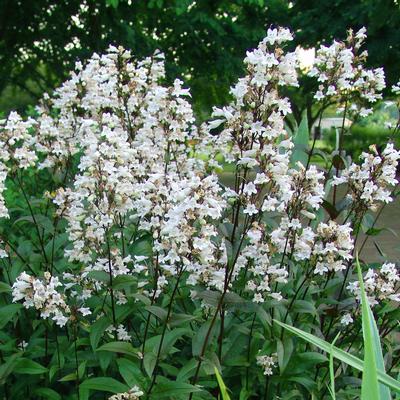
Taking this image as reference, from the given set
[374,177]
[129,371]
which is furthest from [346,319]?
[129,371]

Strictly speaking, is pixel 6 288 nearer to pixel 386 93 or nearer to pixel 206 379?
pixel 206 379

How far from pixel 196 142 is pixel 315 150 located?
79 centimetres

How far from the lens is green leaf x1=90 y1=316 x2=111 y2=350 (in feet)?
8.95

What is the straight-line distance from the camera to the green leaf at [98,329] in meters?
2.73

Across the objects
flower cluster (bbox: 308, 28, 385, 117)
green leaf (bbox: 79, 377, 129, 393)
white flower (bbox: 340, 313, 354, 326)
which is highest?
flower cluster (bbox: 308, 28, 385, 117)

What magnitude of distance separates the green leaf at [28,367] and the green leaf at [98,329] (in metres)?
0.27

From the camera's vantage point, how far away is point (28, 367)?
2811 millimetres

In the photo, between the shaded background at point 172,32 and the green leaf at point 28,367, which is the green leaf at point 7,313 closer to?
the green leaf at point 28,367

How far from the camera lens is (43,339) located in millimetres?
3059

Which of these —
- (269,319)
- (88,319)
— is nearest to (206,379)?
(269,319)

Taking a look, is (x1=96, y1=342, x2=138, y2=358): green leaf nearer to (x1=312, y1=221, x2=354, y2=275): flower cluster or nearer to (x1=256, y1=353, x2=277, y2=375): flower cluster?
(x1=256, y1=353, x2=277, y2=375): flower cluster

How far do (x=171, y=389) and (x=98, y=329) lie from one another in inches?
18.5

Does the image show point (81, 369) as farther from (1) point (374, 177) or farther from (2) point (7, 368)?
(1) point (374, 177)

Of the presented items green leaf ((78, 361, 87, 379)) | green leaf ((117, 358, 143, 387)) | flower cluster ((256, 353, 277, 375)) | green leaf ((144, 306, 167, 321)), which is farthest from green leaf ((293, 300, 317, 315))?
green leaf ((78, 361, 87, 379))
